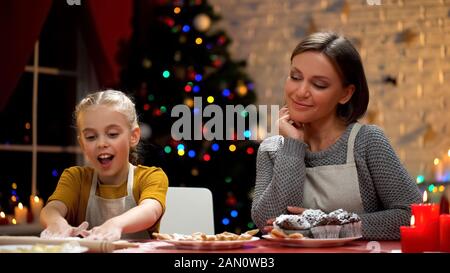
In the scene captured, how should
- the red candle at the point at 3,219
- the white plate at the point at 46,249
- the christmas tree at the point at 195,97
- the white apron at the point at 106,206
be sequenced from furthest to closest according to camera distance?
the christmas tree at the point at 195,97 < the red candle at the point at 3,219 < the white apron at the point at 106,206 < the white plate at the point at 46,249

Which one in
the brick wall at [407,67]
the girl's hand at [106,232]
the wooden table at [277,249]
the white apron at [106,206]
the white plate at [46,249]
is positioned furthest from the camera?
the brick wall at [407,67]

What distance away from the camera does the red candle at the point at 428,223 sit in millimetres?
1521

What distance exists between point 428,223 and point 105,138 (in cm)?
94

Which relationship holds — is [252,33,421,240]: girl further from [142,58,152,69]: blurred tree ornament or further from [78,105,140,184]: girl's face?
[142,58,152,69]: blurred tree ornament

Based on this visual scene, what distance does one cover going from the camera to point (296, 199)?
2.05 metres

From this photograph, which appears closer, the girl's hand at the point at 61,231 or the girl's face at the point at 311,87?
the girl's hand at the point at 61,231

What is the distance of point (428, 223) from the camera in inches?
60.4

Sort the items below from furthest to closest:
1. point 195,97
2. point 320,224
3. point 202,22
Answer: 1. point 202,22
2. point 195,97
3. point 320,224

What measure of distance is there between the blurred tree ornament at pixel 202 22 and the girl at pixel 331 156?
3.04 metres

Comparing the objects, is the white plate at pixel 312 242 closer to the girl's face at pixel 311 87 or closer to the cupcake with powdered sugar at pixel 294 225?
the cupcake with powdered sugar at pixel 294 225

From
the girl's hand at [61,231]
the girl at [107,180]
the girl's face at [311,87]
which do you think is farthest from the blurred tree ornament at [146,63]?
the girl's hand at [61,231]

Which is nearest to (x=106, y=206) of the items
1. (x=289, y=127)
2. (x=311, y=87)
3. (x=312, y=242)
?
(x=289, y=127)

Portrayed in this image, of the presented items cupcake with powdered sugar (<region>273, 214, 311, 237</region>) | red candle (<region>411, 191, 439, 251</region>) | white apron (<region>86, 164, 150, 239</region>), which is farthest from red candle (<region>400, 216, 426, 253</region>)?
white apron (<region>86, 164, 150, 239</region>)

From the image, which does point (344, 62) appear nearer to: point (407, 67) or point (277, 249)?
point (277, 249)
